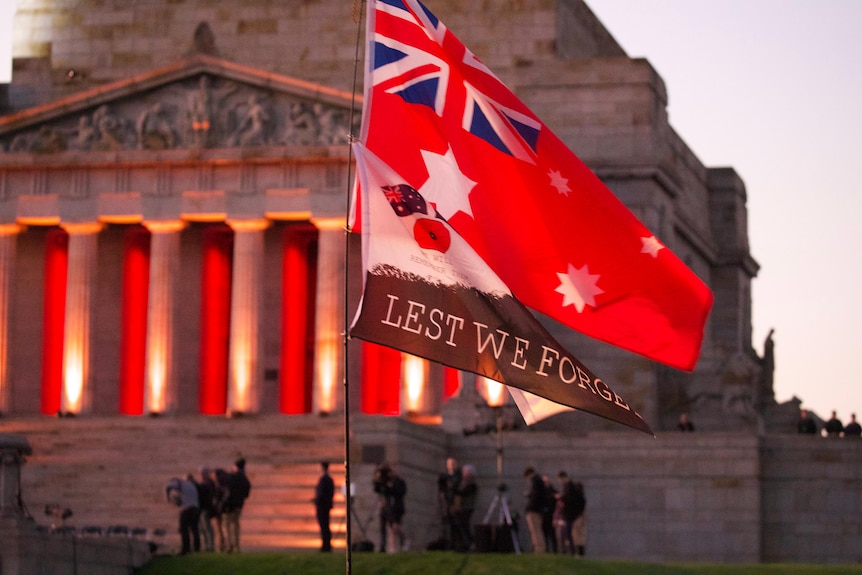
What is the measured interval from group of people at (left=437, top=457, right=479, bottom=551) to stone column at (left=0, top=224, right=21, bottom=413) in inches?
816

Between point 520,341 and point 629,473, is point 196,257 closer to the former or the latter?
point 629,473

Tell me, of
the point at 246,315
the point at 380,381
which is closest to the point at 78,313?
the point at 246,315

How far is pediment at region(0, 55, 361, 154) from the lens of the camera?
61.1 m

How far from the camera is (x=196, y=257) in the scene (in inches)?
2552

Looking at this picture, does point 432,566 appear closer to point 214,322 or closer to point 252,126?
point 252,126

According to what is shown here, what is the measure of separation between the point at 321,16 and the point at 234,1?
321 centimetres

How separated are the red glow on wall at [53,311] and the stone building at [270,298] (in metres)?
0.09

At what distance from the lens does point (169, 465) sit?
5369 centimetres

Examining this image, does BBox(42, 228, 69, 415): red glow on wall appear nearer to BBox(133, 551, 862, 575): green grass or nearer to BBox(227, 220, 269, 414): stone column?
BBox(227, 220, 269, 414): stone column

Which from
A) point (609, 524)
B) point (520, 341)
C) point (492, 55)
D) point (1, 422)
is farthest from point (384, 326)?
point (492, 55)

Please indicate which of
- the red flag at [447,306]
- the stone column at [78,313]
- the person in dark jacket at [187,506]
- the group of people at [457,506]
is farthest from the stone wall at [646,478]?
the red flag at [447,306]

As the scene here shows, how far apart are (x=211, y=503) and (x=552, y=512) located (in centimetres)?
723

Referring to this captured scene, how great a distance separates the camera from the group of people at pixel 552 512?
43.9 metres

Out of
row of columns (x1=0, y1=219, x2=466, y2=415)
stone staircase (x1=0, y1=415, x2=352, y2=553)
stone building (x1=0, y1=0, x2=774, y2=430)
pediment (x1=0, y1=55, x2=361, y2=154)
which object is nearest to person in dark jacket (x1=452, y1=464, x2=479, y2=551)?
stone staircase (x1=0, y1=415, x2=352, y2=553)
